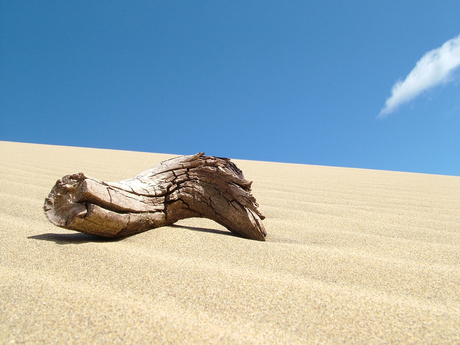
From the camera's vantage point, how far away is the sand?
1.03 m

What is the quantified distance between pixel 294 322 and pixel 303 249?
2.67 ft

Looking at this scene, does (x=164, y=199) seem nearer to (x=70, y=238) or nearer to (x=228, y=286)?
(x=70, y=238)

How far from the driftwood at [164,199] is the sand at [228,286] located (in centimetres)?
11

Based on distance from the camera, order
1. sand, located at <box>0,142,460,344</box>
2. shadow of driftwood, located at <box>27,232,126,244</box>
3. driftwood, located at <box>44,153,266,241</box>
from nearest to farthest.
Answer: sand, located at <box>0,142,460,344</box>
driftwood, located at <box>44,153,266,241</box>
shadow of driftwood, located at <box>27,232,126,244</box>

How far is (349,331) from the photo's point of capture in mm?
1062

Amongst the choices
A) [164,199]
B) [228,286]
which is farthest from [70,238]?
[228,286]

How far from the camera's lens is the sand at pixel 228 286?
1.03 m

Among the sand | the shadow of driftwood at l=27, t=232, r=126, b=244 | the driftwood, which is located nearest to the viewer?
the sand

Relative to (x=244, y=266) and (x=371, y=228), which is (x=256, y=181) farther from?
(x=244, y=266)

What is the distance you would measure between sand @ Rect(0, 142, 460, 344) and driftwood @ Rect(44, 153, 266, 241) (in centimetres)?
11

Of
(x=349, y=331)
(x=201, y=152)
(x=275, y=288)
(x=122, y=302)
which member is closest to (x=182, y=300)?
(x=122, y=302)

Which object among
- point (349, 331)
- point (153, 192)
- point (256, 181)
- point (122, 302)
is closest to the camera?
point (349, 331)

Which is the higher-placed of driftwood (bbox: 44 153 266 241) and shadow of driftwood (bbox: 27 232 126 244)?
driftwood (bbox: 44 153 266 241)

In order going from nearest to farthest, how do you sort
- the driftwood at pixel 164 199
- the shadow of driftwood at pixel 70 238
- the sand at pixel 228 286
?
the sand at pixel 228 286
the driftwood at pixel 164 199
the shadow of driftwood at pixel 70 238
